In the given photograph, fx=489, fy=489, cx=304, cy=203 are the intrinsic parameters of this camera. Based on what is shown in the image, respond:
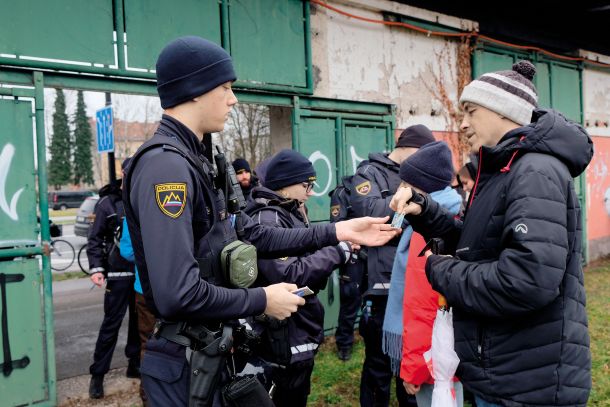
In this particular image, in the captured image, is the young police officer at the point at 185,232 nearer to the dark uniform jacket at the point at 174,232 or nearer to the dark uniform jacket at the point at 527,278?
the dark uniform jacket at the point at 174,232

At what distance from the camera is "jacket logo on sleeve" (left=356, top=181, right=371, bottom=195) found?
12.8 feet

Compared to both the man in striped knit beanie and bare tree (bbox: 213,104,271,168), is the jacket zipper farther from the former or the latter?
bare tree (bbox: 213,104,271,168)

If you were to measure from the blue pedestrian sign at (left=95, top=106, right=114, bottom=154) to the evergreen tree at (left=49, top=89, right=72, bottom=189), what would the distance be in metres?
41.0

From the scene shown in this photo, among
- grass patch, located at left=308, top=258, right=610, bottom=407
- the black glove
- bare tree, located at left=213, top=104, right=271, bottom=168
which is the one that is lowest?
grass patch, located at left=308, top=258, right=610, bottom=407

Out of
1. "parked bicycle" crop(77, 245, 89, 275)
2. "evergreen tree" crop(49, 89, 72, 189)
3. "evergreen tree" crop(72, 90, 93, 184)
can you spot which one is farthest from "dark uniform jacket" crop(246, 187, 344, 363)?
"evergreen tree" crop(72, 90, 93, 184)

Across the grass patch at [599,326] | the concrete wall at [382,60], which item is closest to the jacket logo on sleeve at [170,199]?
the grass patch at [599,326]

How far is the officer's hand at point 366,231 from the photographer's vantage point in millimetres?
2439

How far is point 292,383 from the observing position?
2.85 m

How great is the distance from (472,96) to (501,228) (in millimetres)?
602

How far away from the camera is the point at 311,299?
9.44 feet

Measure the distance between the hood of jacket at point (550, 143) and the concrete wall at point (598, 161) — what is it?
8895mm

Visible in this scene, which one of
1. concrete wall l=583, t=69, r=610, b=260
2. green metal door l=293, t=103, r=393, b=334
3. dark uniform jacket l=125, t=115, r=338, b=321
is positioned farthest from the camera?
concrete wall l=583, t=69, r=610, b=260

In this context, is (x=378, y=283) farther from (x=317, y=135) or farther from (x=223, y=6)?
(x=223, y=6)

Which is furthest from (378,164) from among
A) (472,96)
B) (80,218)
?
(80,218)
